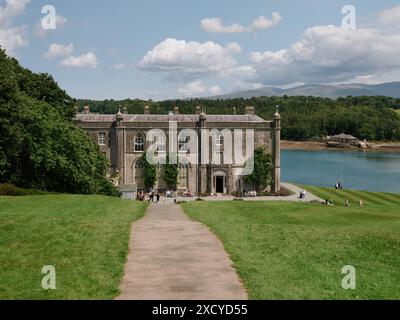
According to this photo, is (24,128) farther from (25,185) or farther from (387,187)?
(387,187)

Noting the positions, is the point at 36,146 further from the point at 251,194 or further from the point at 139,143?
the point at 251,194

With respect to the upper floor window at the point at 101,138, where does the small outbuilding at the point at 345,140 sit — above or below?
below

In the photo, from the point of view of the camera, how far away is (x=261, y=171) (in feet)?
207

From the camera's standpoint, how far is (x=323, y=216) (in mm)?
28859

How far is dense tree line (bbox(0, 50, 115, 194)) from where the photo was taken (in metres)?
34.6

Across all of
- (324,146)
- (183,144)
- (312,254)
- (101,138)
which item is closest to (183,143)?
(183,144)

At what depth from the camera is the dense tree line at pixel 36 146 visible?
34625 mm

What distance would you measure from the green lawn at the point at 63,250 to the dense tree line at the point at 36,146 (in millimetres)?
9583

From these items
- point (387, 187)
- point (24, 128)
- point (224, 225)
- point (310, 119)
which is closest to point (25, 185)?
point (24, 128)

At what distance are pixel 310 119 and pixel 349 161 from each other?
73574mm

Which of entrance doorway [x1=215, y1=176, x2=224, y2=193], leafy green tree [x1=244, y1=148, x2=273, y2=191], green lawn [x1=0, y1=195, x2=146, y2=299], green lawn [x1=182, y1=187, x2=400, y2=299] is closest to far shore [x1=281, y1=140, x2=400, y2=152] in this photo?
leafy green tree [x1=244, y1=148, x2=273, y2=191]

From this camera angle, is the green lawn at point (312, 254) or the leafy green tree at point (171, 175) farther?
the leafy green tree at point (171, 175)

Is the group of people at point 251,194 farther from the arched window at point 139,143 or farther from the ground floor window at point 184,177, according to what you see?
the arched window at point 139,143

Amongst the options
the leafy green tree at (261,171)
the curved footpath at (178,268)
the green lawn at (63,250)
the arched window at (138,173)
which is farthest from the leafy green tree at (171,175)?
the curved footpath at (178,268)
